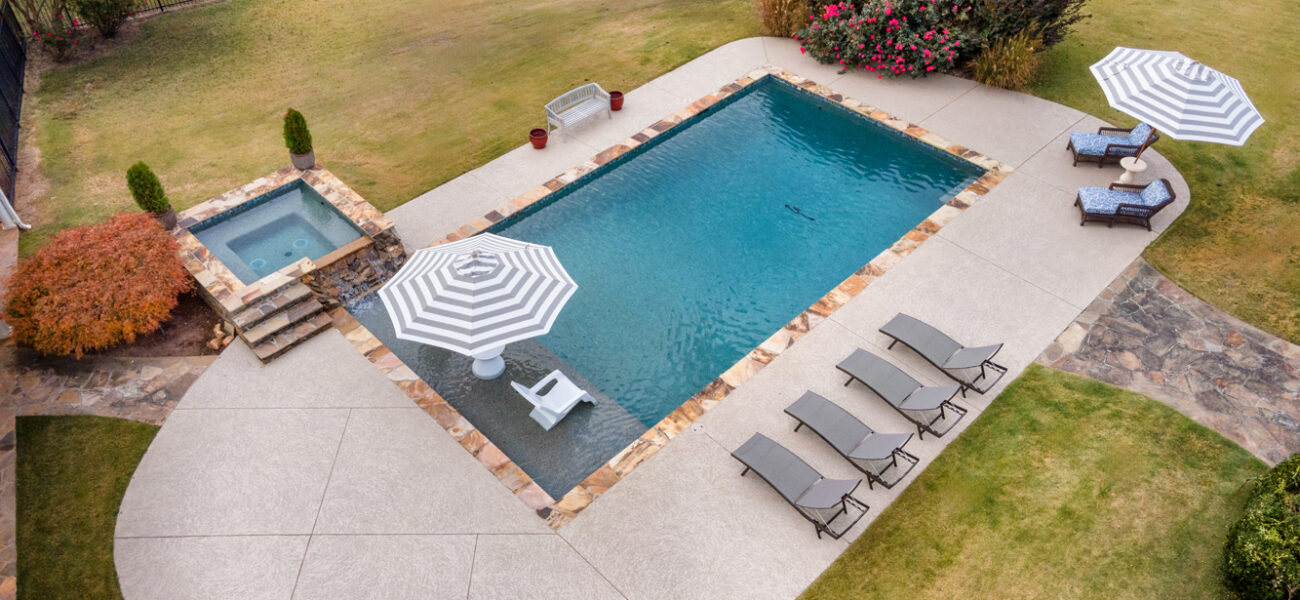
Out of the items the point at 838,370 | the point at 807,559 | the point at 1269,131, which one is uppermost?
the point at 1269,131

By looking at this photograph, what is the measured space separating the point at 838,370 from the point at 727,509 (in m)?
2.93

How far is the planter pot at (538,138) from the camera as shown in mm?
15281

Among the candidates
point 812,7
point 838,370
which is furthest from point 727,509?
point 812,7

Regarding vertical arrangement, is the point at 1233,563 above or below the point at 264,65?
below

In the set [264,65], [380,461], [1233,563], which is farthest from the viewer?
[264,65]

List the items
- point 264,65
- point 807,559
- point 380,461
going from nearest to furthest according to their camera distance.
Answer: point 807,559
point 380,461
point 264,65

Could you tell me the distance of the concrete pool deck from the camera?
8805mm

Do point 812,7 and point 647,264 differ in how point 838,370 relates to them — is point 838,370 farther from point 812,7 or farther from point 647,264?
point 812,7

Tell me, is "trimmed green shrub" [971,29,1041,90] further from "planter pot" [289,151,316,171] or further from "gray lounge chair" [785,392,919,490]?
"planter pot" [289,151,316,171]

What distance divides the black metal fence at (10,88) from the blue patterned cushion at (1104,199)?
20.3 meters

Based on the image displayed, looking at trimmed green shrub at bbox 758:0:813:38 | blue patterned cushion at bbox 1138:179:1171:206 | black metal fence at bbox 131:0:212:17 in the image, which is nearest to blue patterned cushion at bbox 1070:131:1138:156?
blue patterned cushion at bbox 1138:179:1171:206

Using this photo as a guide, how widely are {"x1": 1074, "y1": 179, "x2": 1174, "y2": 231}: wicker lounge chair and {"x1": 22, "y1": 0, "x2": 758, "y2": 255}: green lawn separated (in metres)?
9.68

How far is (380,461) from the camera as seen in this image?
9977 millimetres

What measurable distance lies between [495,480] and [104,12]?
17.5 m
